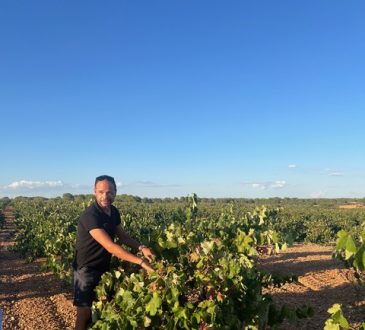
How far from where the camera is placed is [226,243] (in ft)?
13.6

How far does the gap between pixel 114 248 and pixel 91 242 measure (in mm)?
449

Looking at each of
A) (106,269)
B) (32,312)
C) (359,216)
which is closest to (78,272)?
(106,269)

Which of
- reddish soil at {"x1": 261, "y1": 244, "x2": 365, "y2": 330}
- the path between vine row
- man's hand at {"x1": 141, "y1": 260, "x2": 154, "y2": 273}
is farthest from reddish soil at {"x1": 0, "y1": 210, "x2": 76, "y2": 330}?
man's hand at {"x1": 141, "y1": 260, "x2": 154, "y2": 273}

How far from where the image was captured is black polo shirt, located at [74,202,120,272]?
4.00 metres

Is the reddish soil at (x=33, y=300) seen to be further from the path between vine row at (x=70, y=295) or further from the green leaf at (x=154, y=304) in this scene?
the green leaf at (x=154, y=304)

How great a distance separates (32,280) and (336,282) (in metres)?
7.61

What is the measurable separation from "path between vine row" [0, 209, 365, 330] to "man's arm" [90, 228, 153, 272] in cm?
404

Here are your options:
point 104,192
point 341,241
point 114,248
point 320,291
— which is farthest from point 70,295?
point 341,241

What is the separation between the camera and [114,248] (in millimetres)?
3699

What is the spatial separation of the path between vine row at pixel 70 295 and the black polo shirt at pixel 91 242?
364 centimetres

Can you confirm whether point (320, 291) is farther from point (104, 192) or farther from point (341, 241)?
point (341, 241)

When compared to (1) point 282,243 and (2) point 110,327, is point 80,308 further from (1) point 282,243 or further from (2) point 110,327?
(1) point 282,243

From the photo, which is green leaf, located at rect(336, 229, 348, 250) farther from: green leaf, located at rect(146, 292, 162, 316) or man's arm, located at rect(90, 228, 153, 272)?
man's arm, located at rect(90, 228, 153, 272)

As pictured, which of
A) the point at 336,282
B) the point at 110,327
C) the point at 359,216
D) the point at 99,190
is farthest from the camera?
the point at 359,216
